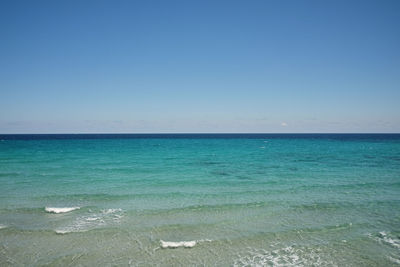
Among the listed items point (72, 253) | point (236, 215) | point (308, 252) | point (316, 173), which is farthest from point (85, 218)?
point (316, 173)

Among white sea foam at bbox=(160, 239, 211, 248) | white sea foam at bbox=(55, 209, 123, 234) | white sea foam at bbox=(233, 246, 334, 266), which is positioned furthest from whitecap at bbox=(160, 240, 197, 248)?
white sea foam at bbox=(55, 209, 123, 234)

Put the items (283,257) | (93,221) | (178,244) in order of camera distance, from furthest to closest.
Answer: (93,221) < (178,244) < (283,257)

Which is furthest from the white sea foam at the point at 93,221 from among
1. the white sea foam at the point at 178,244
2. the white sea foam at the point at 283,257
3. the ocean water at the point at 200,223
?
the white sea foam at the point at 283,257

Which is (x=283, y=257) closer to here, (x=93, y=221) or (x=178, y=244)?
(x=178, y=244)

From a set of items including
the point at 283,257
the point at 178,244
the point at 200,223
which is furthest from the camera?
the point at 200,223

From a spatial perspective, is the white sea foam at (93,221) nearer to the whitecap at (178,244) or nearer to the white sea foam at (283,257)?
the whitecap at (178,244)

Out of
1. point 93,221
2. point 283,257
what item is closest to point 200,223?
point 283,257

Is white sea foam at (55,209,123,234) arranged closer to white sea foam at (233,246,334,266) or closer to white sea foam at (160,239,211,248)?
white sea foam at (160,239,211,248)

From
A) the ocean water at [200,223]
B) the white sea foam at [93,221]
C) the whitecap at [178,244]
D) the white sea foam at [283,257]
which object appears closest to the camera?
the white sea foam at [283,257]

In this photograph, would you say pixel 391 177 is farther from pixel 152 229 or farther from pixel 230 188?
pixel 152 229

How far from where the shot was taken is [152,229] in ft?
31.8

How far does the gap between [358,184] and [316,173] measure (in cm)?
508

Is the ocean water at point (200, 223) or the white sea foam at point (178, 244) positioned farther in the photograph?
the white sea foam at point (178, 244)

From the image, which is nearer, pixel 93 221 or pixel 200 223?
pixel 200 223
